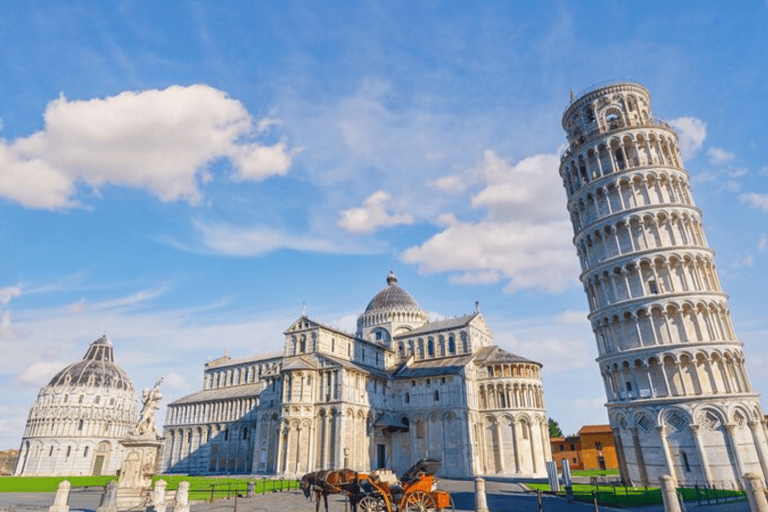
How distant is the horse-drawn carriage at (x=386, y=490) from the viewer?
1396 cm

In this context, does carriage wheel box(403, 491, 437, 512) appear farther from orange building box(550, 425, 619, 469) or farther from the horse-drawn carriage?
orange building box(550, 425, 619, 469)

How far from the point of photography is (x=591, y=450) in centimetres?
6912

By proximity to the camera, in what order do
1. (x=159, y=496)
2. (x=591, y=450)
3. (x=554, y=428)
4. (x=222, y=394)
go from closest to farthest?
(x=159, y=496) → (x=222, y=394) → (x=591, y=450) → (x=554, y=428)

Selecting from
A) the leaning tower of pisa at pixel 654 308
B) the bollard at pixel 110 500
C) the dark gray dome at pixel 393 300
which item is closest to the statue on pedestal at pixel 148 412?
the bollard at pixel 110 500

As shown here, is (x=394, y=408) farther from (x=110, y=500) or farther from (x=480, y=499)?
(x=110, y=500)

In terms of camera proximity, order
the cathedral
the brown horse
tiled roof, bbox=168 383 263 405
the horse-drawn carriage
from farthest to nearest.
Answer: tiled roof, bbox=168 383 263 405
the cathedral
the brown horse
the horse-drawn carriage

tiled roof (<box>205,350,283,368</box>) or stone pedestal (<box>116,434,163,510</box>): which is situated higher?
tiled roof (<box>205,350,283,368</box>)

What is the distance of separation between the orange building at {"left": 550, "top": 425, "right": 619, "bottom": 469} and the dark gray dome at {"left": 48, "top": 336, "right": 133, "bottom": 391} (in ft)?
336

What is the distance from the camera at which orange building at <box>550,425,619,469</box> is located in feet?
224

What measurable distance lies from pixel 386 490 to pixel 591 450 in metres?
67.7

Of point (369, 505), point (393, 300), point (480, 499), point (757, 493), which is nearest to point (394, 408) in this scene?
point (393, 300)

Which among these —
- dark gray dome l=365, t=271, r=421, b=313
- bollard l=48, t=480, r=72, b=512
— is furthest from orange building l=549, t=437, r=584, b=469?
bollard l=48, t=480, r=72, b=512

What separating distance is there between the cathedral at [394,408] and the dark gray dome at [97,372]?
6280cm

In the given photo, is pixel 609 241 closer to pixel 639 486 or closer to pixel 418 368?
pixel 639 486
